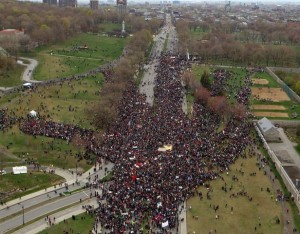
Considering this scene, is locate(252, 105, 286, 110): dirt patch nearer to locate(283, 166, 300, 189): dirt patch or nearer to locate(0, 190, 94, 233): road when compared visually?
locate(283, 166, 300, 189): dirt patch

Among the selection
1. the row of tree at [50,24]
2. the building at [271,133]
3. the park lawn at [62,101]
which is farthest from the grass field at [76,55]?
the building at [271,133]

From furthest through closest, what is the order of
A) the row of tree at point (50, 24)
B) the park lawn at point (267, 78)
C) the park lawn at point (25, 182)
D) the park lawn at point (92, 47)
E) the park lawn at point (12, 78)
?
the row of tree at point (50, 24), the park lawn at point (92, 47), the park lawn at point (267, 78), the park lawn at point (12, 78), the park lawn at point (25, 182)

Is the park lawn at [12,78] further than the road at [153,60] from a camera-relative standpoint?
No

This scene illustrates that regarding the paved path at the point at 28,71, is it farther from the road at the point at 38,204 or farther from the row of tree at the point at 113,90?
the road at the point at 38,204

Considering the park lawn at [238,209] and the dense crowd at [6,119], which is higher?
the dense crowd at [6,119]

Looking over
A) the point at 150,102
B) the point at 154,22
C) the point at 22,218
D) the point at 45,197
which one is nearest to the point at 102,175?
the point at 45,197

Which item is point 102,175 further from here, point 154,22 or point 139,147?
point 154,22

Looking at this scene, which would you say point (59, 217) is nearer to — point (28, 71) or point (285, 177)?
point (285, 177)
